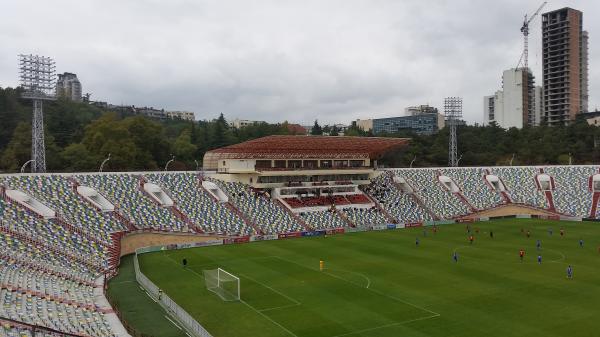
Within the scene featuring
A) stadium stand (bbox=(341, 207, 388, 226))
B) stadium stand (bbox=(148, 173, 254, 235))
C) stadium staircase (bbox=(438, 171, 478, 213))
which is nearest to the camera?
stadium stand (bbox=(148, 173, 254, 235))

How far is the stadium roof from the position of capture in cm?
5809

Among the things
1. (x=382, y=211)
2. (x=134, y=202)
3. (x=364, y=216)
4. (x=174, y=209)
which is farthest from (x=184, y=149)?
(x=382, y=211)

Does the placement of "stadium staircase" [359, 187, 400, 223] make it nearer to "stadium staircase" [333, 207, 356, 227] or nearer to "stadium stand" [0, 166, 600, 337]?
"stadium stand" [0, 166, 600, 337]

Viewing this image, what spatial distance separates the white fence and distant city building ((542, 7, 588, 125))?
527ft

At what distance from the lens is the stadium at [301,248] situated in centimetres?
2600

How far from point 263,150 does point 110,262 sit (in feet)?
86.3

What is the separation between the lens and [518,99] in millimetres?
175000

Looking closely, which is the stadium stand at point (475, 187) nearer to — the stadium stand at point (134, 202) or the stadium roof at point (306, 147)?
the stadium roof at point (306, 147)

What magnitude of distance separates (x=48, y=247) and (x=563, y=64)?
6830 inches

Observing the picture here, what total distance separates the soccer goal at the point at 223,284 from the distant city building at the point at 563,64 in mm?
158098

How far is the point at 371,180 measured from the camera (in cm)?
7294

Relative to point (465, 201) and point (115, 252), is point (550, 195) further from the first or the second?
point (115, 252)

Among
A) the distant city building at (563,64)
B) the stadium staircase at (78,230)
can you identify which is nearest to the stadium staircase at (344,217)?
the stadium staircase at (78,230)

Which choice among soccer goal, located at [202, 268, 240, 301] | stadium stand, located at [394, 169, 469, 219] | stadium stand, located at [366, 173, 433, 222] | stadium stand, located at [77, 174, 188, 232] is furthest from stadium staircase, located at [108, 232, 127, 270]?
stadium stand, located at [394, 169, 469, 219]
